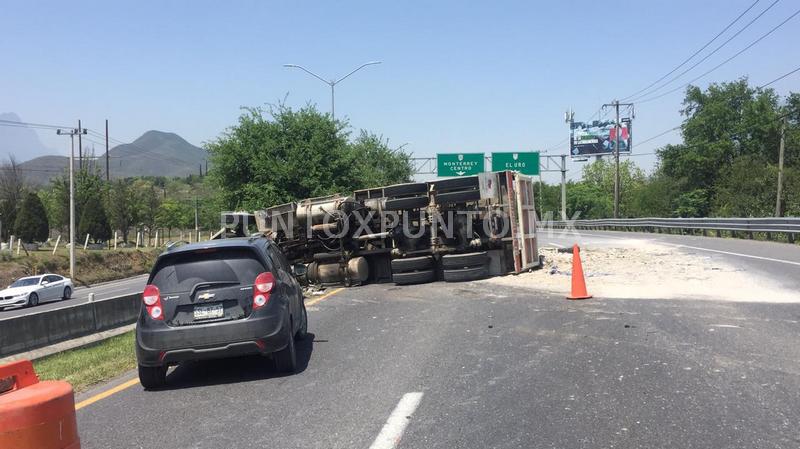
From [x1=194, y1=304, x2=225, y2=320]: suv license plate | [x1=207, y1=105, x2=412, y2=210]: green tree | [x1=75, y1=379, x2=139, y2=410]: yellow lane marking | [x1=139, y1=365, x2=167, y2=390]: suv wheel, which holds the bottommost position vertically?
[x1=75, y1=379, x2=139, y2=410]: yellow lane marking

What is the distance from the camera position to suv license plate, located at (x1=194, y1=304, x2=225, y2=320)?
24.1 feet

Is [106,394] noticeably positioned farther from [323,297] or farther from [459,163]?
[459,163]

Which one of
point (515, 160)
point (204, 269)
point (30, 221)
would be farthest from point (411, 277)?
point (30, 221)

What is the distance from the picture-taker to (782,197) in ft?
136

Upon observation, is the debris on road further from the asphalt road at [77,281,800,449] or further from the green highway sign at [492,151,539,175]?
the green highway sign at [492,151,539,175]

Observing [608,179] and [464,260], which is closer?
[464,260]

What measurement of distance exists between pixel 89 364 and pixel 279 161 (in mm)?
20486

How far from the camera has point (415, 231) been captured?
17109 millimetres

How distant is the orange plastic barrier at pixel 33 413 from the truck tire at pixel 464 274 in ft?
43.6

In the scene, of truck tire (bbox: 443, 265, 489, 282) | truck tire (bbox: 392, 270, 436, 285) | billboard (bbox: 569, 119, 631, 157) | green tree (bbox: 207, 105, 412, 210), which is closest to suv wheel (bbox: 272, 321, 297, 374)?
truck tire (bbox: 392, 270, 436, 285)

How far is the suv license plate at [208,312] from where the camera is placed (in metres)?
7.36

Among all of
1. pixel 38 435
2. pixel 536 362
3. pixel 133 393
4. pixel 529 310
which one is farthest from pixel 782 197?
pixel 38 435

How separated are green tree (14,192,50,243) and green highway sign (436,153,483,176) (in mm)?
28668

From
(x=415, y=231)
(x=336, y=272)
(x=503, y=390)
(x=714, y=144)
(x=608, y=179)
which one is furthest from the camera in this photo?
(x=608, y=179)
